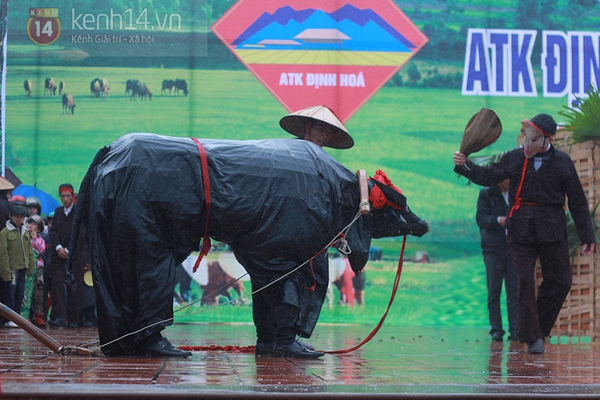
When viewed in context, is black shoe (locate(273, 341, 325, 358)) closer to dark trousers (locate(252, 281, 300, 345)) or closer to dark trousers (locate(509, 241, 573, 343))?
dark trousers (locate(252, 281, 300, 345))

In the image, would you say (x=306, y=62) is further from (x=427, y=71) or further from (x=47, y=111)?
(x=47, y=111)

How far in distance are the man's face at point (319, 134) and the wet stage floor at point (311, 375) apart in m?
1.62

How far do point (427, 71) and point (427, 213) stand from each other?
1.99 metres

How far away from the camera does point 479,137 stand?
251 inches

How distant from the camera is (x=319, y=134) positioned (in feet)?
21.8

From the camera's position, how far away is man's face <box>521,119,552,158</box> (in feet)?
21.8

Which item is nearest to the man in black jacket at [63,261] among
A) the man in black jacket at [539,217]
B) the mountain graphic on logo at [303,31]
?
the mountain graphic on logo at [303,31]

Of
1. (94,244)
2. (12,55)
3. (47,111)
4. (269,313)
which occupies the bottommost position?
(269,313)

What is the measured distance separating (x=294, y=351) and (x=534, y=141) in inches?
103

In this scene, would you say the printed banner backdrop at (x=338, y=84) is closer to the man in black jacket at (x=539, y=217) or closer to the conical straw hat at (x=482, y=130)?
the man in black jacket at (x=539, y=217)

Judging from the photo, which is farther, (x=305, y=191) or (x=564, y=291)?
Answer: (x=564, y=291)

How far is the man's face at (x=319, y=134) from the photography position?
661 cm

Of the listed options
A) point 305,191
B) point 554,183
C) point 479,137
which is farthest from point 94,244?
point 554,183

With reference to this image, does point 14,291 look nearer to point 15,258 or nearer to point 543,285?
point 15,258
